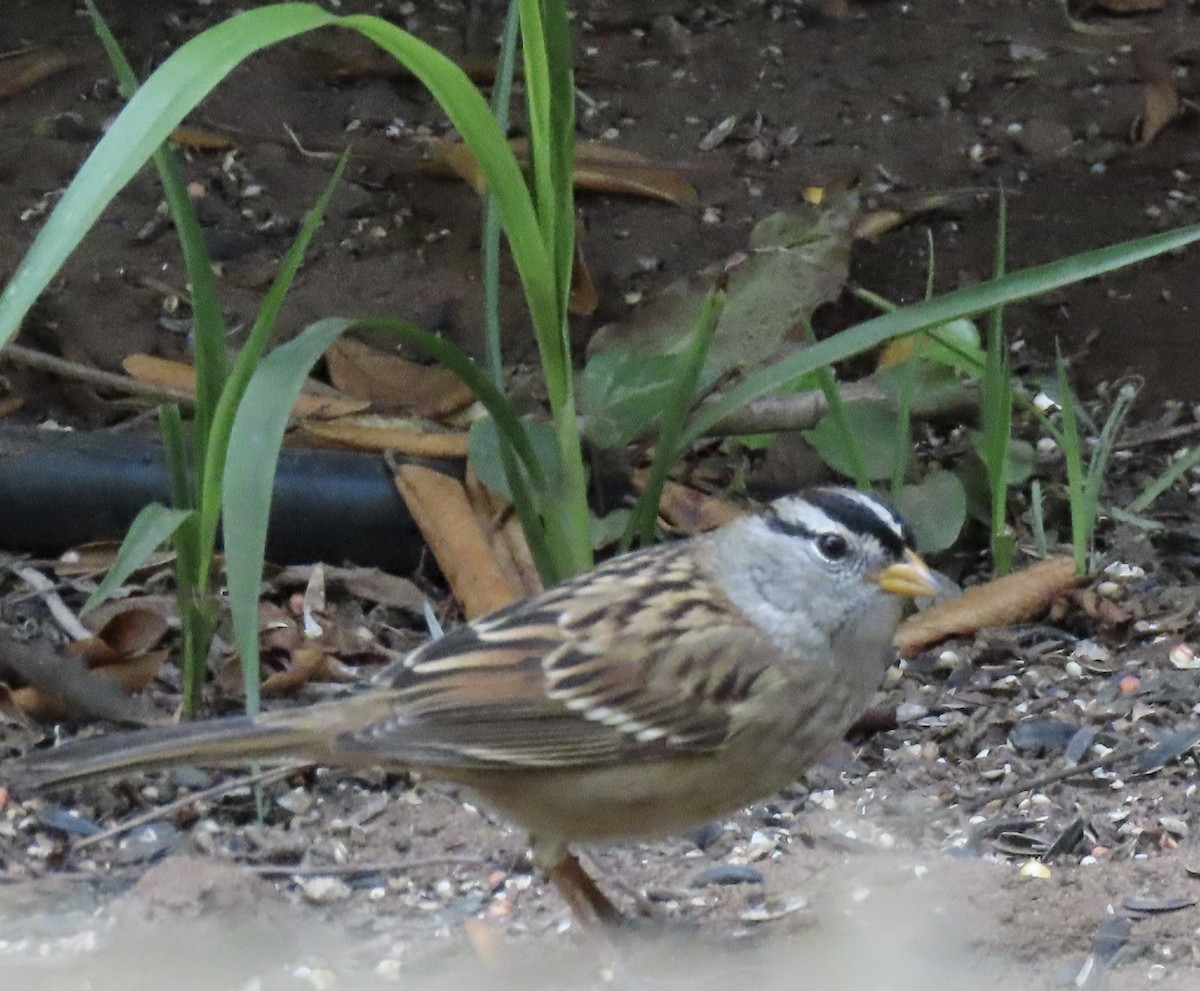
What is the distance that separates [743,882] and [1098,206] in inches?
91.7

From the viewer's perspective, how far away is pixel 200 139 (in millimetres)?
4910

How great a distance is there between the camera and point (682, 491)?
4113 millimetres

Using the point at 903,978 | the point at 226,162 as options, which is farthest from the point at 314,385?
the point at 903,978

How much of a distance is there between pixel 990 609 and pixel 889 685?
10.5 inches

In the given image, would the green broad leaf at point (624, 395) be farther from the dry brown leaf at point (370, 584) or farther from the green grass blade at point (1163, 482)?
the green grass blade at point (1163, 482)

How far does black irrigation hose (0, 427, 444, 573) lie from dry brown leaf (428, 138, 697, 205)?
3.59ft

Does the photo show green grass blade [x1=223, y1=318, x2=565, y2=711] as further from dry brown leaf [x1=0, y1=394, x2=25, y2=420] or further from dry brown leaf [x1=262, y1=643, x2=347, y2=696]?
dry brown leaf [x1=0, y1=394, x2=25, y2=420]

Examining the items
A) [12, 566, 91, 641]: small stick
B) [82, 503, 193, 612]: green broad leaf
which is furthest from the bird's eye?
[12, 566, 91, 641]: small stick

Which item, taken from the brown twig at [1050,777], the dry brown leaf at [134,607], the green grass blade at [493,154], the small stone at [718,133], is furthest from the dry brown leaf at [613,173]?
the brown twig at [1050,777]

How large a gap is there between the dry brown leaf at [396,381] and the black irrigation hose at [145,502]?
14.5 inches

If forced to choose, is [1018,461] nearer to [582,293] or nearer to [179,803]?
[582,293]

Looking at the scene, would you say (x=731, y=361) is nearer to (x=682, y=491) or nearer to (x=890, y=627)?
(x=682, y=491)

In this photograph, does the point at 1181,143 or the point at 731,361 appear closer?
the point at 731,361

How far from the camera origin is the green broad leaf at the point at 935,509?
3.82 metres
